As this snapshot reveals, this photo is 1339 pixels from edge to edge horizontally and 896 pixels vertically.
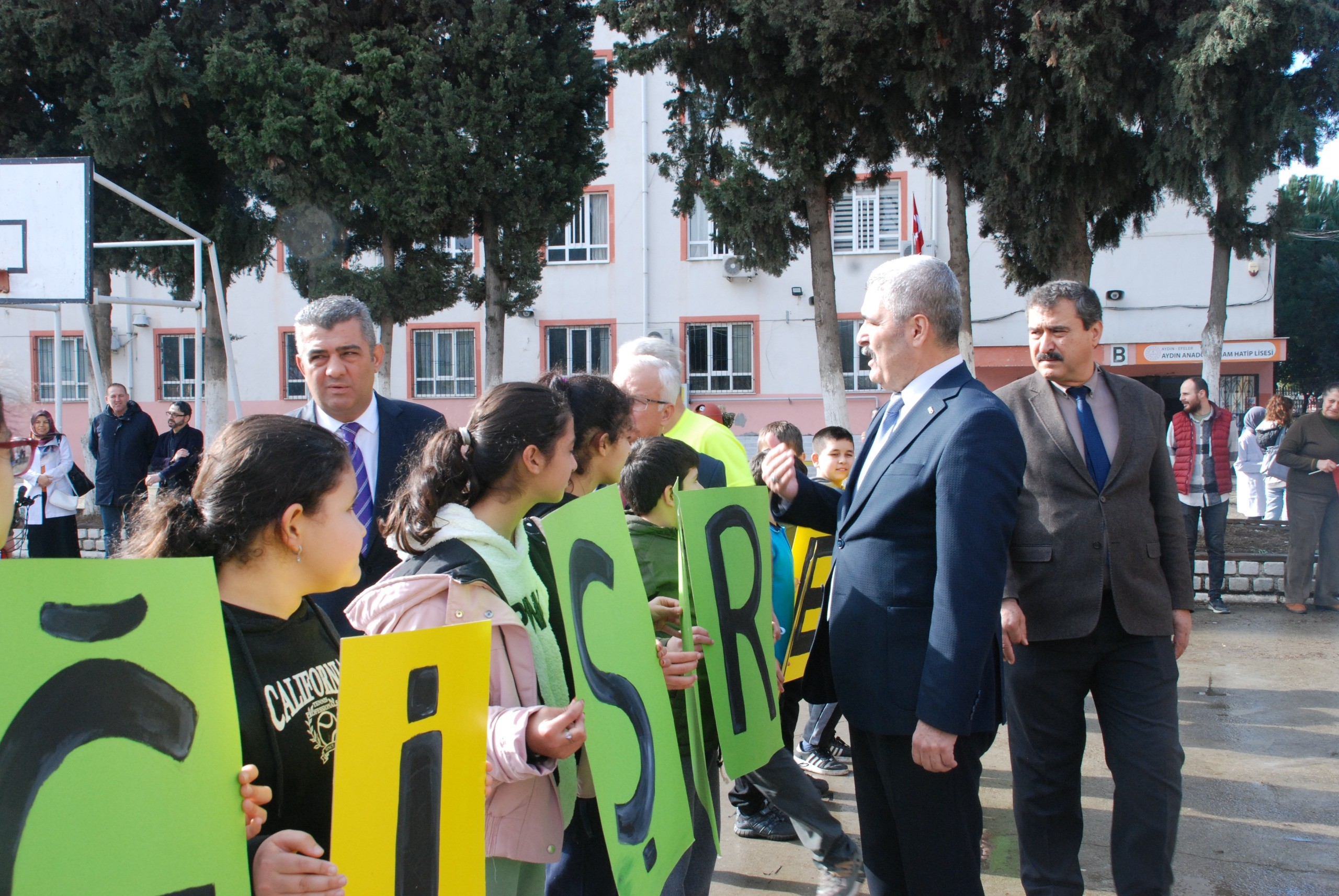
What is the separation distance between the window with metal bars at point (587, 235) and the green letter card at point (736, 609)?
2203 centimetres

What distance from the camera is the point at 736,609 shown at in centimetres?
259

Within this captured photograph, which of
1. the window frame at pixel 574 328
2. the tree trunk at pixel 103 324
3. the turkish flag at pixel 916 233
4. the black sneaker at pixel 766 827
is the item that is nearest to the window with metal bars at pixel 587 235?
the window frame at pixel 574 328

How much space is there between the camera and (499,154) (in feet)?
52.7

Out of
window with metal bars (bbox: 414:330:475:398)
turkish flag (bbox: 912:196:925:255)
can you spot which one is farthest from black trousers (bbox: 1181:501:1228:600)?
window with metal bars (bbox: 414:330:475:398)

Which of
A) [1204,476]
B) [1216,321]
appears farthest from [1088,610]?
[1216,321]

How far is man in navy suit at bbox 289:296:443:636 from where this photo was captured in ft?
9.84

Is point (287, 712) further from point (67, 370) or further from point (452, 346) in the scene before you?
point (67, 370)

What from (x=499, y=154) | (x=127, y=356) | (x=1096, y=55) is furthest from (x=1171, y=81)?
(x=127, y=356)

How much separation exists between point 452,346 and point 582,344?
3.42m

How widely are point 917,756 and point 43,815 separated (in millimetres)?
1779

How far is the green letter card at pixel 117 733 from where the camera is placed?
3.47ft

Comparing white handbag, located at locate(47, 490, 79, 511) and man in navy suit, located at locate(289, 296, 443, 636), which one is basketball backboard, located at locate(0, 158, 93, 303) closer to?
white handbag, located at locate(47, 490, 79, 511)

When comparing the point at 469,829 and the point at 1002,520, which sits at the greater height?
Answer: the point at 1002,520

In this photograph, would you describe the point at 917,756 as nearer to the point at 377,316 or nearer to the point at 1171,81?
the point at 1171,81
